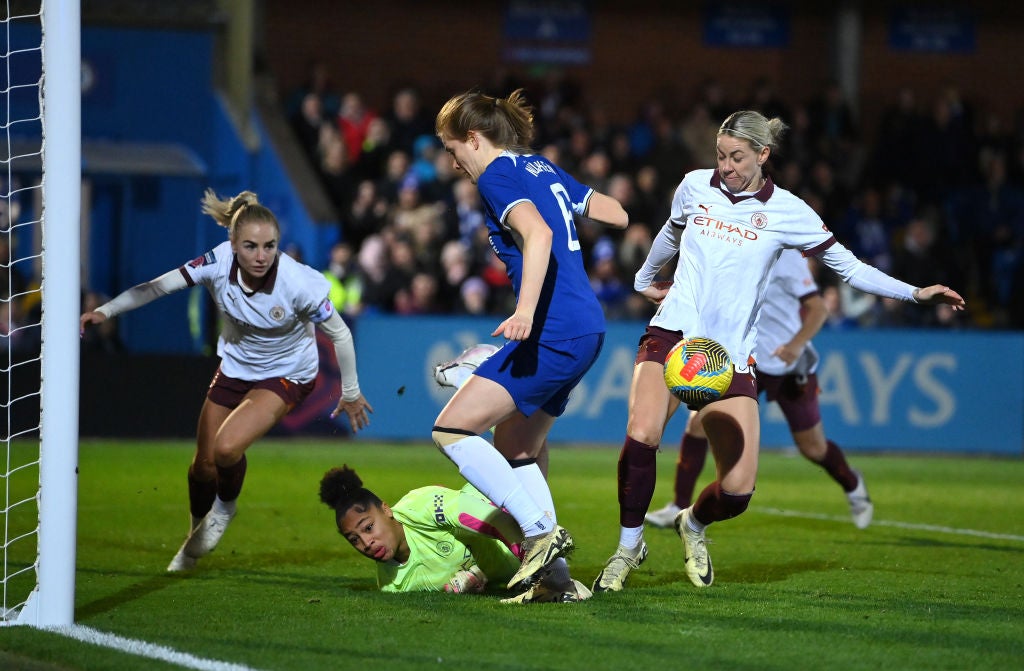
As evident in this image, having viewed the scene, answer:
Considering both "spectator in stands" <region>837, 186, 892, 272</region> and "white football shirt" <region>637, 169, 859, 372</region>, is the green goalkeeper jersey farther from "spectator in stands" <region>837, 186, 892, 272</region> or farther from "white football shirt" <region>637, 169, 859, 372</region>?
"spectator in stands" <region>837, 186, 892, 272</region>

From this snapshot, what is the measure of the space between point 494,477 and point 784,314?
383cm

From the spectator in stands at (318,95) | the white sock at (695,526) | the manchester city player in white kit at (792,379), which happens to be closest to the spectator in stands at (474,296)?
the spectator in stands at (318,95)

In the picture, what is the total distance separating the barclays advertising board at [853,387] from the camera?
15305 mm

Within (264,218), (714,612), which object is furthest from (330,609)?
(264,218)

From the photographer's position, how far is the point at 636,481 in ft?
20.8

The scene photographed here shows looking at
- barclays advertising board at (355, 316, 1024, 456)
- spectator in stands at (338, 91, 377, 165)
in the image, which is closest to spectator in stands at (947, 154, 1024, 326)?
barclays advertising board at (355, 316, 1024, 456)

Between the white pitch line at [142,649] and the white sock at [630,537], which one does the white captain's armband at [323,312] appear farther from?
the white pitch line at [142,649]

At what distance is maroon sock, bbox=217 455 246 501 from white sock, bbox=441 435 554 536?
1802 millimetres

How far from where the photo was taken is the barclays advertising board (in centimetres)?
1530

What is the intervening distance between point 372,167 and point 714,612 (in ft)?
43.5

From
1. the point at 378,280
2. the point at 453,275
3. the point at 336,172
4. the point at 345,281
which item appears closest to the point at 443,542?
the point at 453,275

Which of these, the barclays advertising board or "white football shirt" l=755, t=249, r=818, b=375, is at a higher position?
"white football shirt" l=755, t=249, r=818, b=375

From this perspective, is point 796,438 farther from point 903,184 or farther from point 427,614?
point 903,184

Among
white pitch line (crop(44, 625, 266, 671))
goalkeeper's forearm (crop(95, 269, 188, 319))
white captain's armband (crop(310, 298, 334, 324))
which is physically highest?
goalkeeper's forearm (crop(95, 269, 188, 319))
